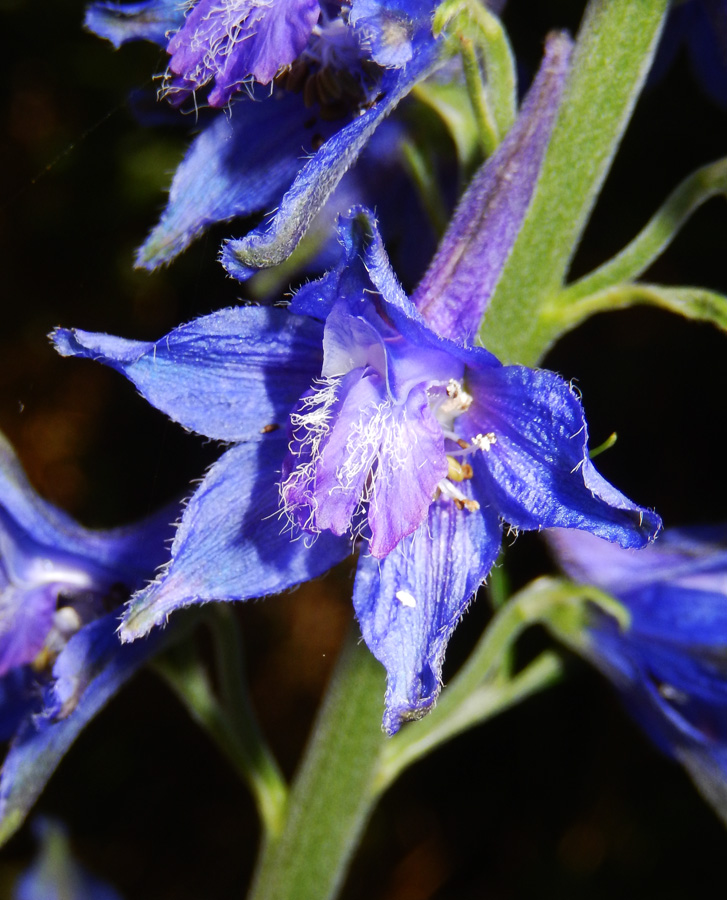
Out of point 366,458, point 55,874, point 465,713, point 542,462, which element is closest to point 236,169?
point 366,458

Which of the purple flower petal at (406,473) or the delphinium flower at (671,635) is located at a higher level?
the purple flower petal at (406,473)

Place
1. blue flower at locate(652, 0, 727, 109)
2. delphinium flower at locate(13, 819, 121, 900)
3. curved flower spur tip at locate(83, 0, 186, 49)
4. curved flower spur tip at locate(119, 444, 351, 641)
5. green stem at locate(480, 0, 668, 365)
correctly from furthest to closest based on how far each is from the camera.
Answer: delphinium flower at locate(13, 819, 121, 900)
blue flower at locate(652, 0, 727, 109)
curved flower spur tip at locate(83, 0, 186, 49)
green stem at locate(480, 0, 668, 365)
curved flower spur tip at locate(119, 444, 351, 641)

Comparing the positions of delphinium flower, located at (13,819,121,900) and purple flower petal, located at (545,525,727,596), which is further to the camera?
delphinium flower, located at (13,819,121,900)

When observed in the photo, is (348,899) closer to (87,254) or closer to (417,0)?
(87,254)

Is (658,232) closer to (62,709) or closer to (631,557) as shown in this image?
(631,557)

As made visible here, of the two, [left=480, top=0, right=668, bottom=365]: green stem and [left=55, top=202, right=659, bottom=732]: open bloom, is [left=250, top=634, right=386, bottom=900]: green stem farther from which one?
[left=480, top=0, right=668, bottom=365]: green stem

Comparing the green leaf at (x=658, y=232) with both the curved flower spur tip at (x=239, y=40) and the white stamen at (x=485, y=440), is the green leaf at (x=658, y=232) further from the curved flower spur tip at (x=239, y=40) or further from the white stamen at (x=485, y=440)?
the curved flower spur tip at (x=239, y=40)

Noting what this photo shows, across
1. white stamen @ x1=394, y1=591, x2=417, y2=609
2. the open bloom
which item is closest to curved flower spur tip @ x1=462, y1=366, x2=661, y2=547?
the open bloom

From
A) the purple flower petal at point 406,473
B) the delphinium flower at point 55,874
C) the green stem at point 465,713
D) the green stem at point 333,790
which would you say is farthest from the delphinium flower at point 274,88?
the delphinium flower at point 55,874
